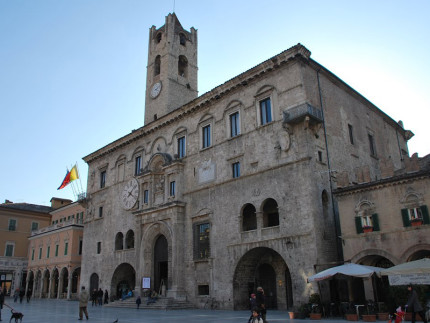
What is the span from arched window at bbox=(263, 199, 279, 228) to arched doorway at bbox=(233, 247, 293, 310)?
59.3 inches

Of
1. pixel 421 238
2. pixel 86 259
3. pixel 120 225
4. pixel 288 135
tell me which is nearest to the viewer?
pixel 421 238

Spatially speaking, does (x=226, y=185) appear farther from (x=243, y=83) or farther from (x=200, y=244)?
(x=243, y=83)

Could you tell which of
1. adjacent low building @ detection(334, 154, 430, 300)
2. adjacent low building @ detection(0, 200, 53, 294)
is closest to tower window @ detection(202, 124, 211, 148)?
adjacent low building @ detection(334, 154, 430, 300)

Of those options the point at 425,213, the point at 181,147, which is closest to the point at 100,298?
the point at 181,147

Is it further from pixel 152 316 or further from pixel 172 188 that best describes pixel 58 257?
pixel 152 316

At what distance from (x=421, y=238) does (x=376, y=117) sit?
14.1 meters

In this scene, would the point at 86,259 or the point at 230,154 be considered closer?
the point at 230,154

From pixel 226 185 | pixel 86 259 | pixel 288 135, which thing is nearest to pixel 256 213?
pixel 226 185

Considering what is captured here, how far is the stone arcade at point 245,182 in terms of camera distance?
786 inches

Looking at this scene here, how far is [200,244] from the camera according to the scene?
2442 cm

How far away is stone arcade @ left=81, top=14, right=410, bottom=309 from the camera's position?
19953mm

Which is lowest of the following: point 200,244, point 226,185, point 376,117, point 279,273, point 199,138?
point 279,273

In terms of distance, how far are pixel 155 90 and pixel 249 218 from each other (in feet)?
53.2

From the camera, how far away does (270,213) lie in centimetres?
2238
